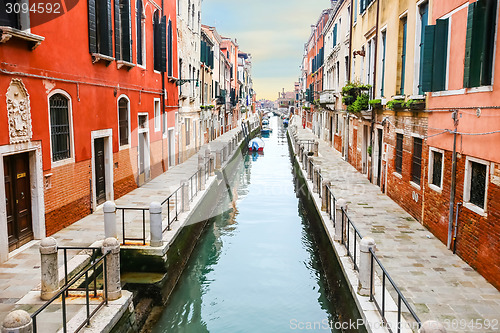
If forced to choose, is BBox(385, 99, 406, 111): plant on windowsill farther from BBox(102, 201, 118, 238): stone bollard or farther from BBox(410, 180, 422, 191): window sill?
BBox(102, 201, 118, 238): stone bollard

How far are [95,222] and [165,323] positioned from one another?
10.9 ft

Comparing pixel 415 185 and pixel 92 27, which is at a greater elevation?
pixel 92 27

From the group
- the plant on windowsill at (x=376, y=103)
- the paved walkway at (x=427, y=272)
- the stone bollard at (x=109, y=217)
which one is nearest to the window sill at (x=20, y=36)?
the stone bollard at (x=109, y=217)

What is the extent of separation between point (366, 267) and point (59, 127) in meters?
6.73

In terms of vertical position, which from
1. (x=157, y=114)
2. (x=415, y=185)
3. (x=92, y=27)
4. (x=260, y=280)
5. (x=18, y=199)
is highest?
(x=92, y=27)

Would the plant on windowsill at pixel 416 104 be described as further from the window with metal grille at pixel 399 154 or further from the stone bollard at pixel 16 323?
the stone bollard at pixel 16 323

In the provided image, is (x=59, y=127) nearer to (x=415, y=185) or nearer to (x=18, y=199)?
(x=18, y=199)

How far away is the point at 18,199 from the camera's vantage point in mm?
7457

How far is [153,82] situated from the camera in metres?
15.2

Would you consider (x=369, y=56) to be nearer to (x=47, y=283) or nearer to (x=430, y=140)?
(x=430, y=140)

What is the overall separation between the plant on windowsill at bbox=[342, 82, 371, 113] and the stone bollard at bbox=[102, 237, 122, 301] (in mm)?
11422

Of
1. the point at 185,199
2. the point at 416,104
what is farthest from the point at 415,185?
the point at 185,199

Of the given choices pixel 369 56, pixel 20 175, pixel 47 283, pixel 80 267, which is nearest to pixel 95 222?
pixel 20 175

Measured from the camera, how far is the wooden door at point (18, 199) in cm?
721
